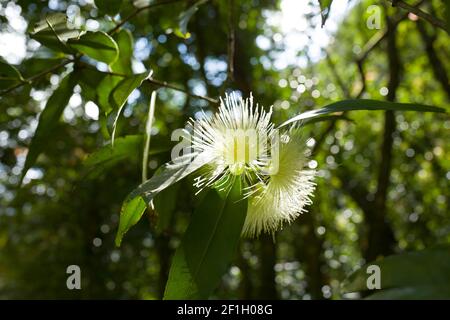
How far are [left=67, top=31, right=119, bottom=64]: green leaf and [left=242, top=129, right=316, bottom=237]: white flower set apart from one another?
0.33 metres

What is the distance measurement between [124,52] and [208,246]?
0.51 meters

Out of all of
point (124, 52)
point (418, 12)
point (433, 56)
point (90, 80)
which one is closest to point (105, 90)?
point (90, 80)

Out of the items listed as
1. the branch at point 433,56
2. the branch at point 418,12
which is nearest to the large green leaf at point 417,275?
the branch at point 418,12

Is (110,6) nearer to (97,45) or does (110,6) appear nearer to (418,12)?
(97,45)

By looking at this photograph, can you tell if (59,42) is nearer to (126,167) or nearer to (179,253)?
(179,253)

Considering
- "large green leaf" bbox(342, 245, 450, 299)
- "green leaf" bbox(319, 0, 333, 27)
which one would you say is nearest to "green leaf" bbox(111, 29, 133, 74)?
"green leaf" bbox(319, 0, 333, 27)

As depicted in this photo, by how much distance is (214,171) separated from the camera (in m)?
0.82

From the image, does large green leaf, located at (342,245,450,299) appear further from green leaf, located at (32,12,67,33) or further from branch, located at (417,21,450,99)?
branch, located at (417,21,450,99)

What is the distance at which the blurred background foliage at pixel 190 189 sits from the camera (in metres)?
1.87

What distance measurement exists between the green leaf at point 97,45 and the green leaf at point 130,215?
289mm

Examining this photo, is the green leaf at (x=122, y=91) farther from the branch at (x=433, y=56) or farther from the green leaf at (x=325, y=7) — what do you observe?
the branch at (x=433, y=56)

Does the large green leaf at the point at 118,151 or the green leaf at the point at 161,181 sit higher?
the large green leaf at the point at 118,151

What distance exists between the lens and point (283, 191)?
32.4 inches

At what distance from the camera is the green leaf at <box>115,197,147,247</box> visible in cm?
77
